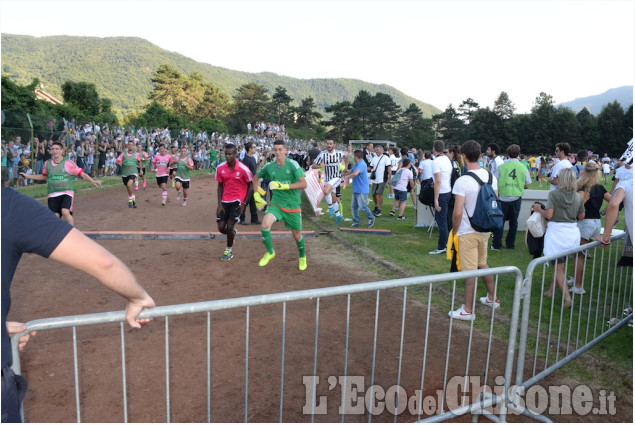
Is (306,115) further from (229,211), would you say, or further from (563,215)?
(563,215)

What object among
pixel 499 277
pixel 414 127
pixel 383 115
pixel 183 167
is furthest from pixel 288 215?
pixel 414 127

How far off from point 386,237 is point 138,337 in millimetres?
6780

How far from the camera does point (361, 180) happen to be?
40.3 feet

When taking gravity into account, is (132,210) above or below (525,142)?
below

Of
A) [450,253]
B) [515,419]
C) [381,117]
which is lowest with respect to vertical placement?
[515,419]

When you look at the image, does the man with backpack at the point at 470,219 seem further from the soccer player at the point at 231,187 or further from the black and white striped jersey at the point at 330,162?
the black and white striped jersey at the point at 330,162

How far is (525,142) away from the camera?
79.1 metres

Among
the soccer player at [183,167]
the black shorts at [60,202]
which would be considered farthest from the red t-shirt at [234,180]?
the soccer player at [183,167]

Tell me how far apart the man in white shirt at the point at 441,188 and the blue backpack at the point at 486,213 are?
9.86 ft

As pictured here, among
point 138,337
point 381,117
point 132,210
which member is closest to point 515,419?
point 138,337

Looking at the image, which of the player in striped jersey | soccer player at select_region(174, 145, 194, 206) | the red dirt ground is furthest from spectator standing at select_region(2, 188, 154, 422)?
soccer player at select_region(174, 145, 194, 206)

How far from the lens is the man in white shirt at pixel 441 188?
8.55 m

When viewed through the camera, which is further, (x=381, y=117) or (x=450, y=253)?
(x=381, y=117)

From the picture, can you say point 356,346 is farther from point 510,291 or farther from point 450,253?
point 510,291
